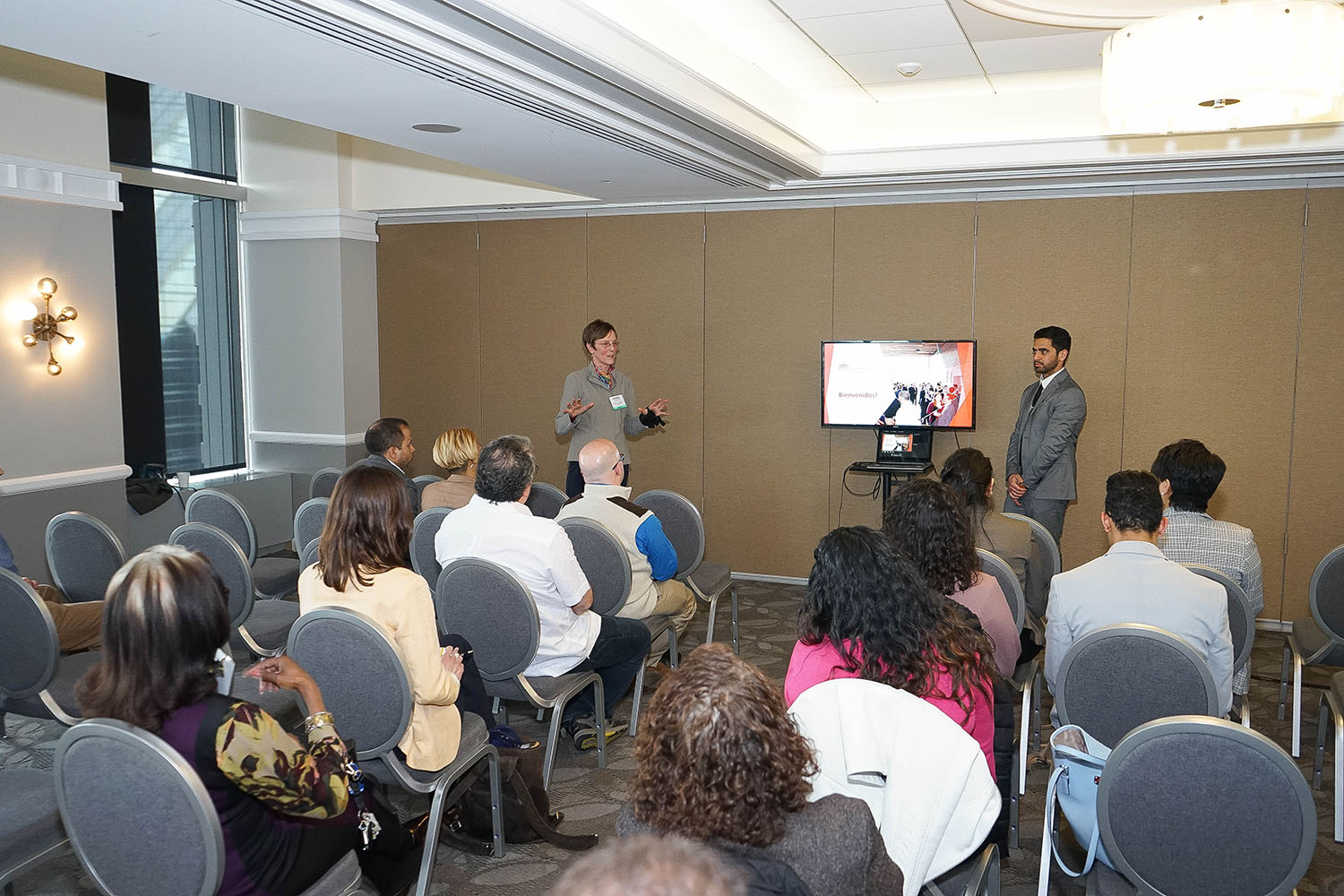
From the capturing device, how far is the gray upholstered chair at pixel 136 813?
6.12ft

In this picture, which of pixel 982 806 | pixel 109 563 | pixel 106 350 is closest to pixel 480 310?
pixel 106 350

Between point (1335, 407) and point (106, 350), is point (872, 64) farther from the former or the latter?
point (106, 350)

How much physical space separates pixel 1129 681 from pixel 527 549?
6.68ft

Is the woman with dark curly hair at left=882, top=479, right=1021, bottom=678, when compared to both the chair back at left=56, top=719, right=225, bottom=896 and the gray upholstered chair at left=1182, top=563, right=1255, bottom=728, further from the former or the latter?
the chair back at left=56, top=719, right=225, bottom=896

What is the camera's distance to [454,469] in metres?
5.28

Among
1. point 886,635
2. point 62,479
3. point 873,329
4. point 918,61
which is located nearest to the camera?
point 886,635

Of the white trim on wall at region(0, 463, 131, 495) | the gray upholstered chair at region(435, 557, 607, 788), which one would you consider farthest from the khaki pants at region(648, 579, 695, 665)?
the white trim on wall at region(0, 463, 131, 495)

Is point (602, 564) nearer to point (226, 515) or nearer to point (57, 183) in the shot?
point (226, 515)

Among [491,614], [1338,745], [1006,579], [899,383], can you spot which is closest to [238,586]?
[491,614]

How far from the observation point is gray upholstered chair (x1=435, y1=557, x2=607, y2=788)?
3422 millimetres

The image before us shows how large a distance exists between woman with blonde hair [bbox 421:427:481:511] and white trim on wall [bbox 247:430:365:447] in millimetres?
3435

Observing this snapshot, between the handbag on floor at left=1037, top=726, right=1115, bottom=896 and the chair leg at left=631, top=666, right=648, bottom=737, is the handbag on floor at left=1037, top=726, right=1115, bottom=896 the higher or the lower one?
the higher one

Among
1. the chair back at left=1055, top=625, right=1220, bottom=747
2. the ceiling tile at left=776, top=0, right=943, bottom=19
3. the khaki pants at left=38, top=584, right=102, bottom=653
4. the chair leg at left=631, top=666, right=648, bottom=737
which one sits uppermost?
the ceiling tile at left=776, top=0, right=943, bottom=19

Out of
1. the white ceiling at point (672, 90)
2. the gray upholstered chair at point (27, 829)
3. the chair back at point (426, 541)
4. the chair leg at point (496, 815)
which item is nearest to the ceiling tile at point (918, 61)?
the white ceiling at point (672, 90)
